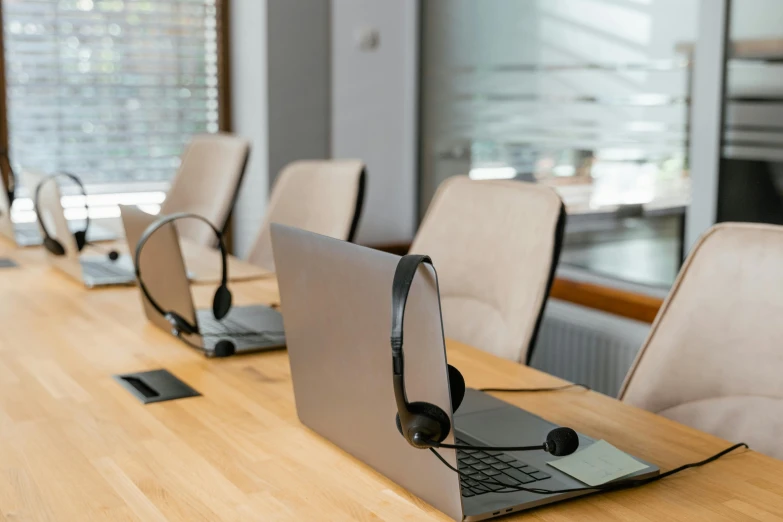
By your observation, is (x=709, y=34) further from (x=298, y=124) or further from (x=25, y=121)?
(x=25, y=121)

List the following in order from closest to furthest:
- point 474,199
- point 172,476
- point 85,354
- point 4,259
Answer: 1. point 172,476
2. point 85,354
3. point 474,199
4. point 4,259

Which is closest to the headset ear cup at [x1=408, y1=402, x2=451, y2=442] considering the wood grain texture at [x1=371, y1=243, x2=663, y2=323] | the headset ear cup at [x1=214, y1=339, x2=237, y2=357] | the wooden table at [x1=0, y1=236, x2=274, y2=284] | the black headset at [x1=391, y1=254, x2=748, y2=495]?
the black headset at [x1=391, y1=254, x2=748, y2=495]

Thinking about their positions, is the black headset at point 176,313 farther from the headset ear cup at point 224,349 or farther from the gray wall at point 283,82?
the gray wall at point 283,82

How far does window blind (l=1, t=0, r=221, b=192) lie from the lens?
4223 mm

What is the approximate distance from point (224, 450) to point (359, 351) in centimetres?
25

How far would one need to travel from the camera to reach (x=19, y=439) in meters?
1.25

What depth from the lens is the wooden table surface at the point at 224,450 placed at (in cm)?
103

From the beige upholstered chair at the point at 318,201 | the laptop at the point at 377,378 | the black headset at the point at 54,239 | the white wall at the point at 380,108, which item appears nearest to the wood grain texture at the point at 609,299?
the beige upholstered chair at the point at 318,201

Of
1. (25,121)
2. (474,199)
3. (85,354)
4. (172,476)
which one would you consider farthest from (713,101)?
(25,121)

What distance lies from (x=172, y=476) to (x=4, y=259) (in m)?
1.77

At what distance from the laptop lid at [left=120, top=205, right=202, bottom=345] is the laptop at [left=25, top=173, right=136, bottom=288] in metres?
0.50

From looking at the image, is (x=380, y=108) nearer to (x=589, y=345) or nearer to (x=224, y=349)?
(x=589, y=345)

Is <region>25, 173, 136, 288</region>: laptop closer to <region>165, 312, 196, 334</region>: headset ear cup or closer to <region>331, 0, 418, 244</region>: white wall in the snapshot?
<region>165, 312, 196, 334</region>: headset ear cup

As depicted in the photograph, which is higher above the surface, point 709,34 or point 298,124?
point 709,34
